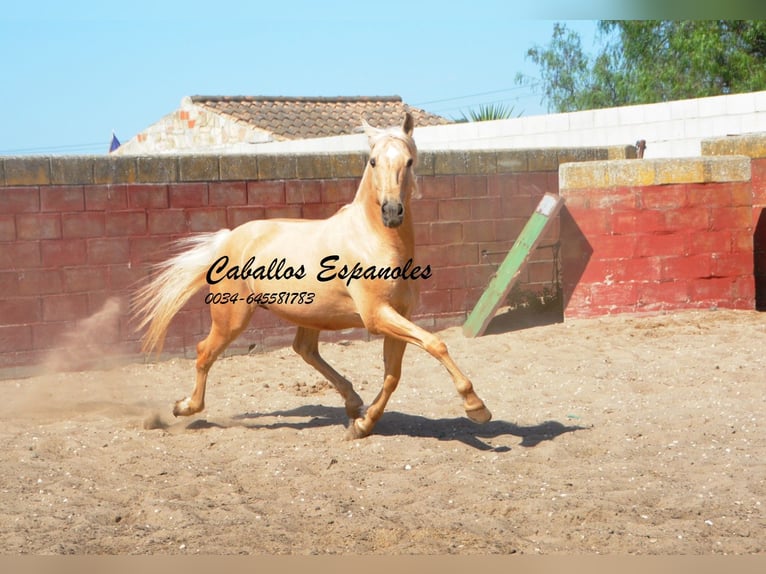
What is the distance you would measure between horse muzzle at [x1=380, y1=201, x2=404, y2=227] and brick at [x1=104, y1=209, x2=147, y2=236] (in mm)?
4194

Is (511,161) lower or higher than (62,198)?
higher

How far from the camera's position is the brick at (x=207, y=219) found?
9.23m

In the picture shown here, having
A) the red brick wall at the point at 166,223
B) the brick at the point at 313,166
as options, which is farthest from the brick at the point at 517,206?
the brick at the point at 313,166

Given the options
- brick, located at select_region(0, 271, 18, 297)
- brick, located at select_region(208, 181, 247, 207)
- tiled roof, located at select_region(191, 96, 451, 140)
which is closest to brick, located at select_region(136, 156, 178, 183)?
brick, located at select_region(208, 181, 247, 207)

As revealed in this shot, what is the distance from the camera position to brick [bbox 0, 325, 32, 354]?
8.49 meters

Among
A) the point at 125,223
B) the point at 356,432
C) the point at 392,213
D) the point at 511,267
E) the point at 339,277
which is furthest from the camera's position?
the point at 511,267

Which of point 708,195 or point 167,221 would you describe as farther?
point 708,195

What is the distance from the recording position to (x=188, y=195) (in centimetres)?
921

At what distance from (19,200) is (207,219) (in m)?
1.64

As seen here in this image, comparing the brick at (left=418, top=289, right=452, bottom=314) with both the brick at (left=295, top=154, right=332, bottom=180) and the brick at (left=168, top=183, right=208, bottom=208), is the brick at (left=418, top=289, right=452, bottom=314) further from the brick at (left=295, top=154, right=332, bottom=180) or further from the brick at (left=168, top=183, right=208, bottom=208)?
the brick at (left=168, top=183, right=208, bottom=208)

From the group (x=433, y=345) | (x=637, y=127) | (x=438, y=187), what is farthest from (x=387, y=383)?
(x=637, y=127)

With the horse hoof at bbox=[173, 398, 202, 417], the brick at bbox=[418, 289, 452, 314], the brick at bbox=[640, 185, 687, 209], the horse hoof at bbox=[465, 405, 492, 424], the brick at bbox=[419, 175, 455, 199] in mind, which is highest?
the brick at bbox=[419, 175, 455, 199]

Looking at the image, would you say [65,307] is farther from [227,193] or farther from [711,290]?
[711,290]

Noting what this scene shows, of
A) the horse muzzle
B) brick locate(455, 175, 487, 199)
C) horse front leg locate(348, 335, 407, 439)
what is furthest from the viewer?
brick locate(455, 175, 487, 199)
